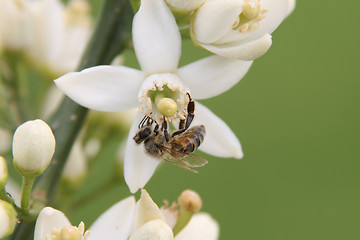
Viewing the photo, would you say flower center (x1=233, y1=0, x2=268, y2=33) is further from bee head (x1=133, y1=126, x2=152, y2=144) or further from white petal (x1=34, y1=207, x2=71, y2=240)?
white petal (x1=34, y1=207, x2=71, y2=240)

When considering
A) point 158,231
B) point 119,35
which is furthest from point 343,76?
point 158,231

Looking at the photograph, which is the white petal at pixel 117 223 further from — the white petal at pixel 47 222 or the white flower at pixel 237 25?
the white flower at pixel 237 25

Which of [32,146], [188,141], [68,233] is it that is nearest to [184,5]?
[188,141]

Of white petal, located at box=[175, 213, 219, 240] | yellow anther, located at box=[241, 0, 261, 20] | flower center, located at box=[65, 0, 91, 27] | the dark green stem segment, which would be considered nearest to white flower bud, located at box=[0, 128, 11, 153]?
flower center, located at box=[65, 0, 91, 27]

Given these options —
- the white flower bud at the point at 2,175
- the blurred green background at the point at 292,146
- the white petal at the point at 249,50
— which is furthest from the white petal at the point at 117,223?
the blurred green background at the point at 292,146

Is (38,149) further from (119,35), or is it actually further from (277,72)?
(277,72)

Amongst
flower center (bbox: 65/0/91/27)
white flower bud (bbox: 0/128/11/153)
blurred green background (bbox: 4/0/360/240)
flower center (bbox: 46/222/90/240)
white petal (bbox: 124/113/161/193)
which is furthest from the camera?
blurred green background (bbox: 4/0/360/240)
